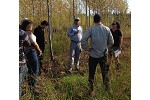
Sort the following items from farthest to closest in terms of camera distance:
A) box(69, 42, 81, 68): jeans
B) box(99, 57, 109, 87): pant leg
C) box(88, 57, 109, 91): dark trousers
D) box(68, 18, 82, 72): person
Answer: box(69, 42, 81, 68): jeans
box(68, 18, 82, 72): person
box(88, 57, 109, 91): dark trousers
box(99, 57, 109, 87): pant leg

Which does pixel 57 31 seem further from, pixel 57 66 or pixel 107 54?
pixel 107 54

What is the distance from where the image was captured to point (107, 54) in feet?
15.0

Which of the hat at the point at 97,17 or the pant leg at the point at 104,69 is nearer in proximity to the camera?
the pant leg at the point at 104,69

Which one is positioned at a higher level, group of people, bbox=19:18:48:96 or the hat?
the hat

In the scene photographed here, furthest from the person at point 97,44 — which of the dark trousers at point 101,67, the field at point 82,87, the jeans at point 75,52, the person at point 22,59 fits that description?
the jeans at point 75,52

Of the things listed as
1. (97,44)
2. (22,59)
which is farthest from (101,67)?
(22,59)

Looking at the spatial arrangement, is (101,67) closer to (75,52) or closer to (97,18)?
(97,18)

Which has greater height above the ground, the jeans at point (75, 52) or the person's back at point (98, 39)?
the person's back at point (98, 39)

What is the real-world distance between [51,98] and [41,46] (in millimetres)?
2634

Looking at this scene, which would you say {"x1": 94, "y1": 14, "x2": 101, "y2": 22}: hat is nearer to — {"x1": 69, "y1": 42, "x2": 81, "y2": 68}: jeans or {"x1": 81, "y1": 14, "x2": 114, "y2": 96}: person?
{"x1": 81, "y1": 14, "x2": 114, "y2": 96}: person

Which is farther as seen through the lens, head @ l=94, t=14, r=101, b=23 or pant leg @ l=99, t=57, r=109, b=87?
head @ l=94, t=14, r=101, b=23

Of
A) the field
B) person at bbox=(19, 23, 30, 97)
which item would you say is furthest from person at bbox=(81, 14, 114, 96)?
person at bbox=(19, 23, 30, 97)

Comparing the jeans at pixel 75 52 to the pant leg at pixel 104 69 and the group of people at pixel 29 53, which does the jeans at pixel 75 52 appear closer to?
the group of people at pixel 29 53
